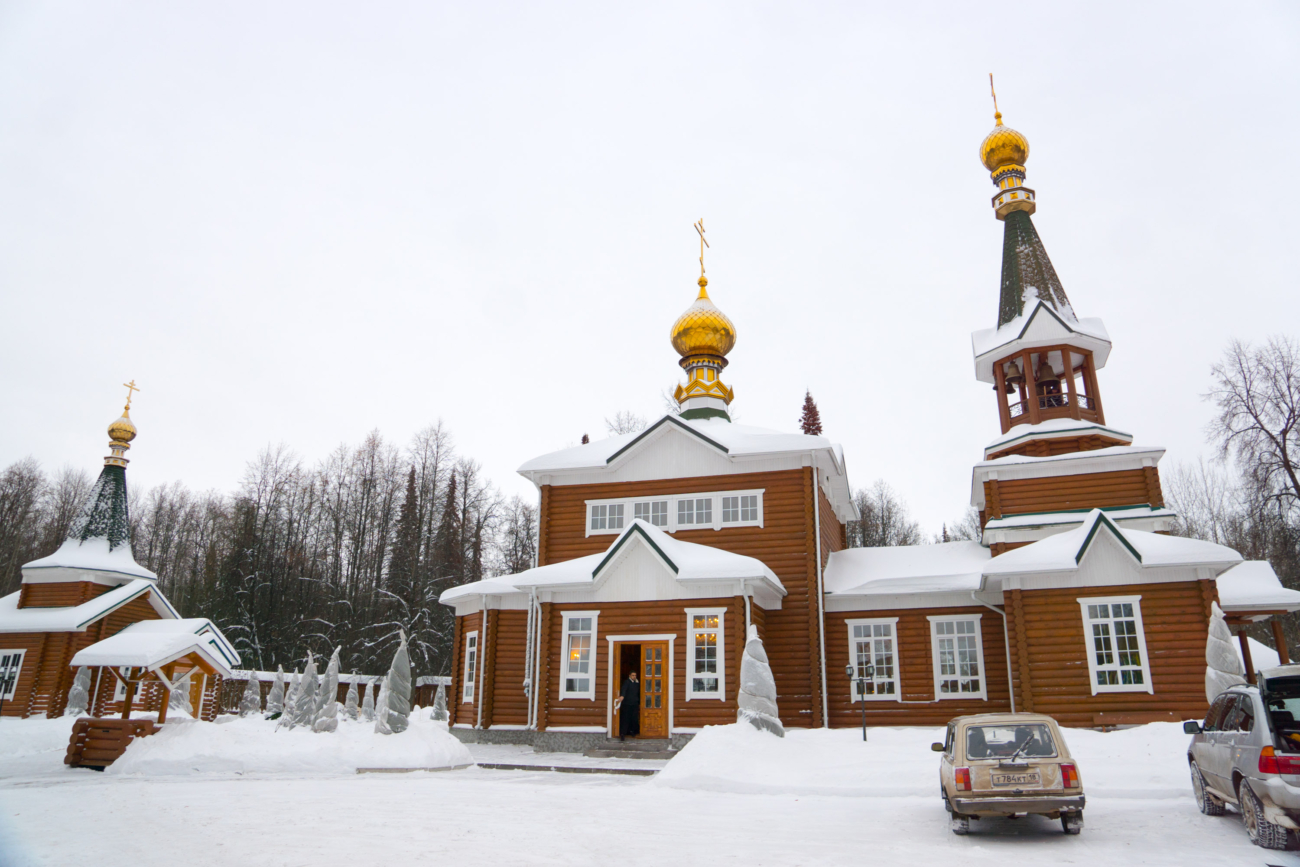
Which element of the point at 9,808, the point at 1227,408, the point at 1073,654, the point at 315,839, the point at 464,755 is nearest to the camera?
the point at 315,839

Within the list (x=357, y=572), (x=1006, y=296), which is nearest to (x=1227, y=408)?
(x=1006, y=296)

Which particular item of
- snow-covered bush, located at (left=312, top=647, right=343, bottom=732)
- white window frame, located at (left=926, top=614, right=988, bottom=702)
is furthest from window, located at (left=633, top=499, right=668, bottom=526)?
snow-covered bush, located at (left=312, top=647, right=343, bottom=732)

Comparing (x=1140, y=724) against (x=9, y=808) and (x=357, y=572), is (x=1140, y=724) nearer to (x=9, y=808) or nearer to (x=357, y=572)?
(x=9, y=808)

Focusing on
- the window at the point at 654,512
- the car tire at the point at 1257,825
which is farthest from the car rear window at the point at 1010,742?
the window at the point at 654,512

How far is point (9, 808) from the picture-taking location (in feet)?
31.9

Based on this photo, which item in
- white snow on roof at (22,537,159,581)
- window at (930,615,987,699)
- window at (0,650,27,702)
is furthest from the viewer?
white snow on roof at (22,537,159,581)

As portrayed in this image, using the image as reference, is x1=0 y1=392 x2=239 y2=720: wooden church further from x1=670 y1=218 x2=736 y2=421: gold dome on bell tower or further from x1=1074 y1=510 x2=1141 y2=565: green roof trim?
x1=1074 y1=510 x2=1141 y2=565: green roof trim

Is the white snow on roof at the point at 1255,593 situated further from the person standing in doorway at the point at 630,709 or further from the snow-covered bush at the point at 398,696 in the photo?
the snow-covered bush at the point at 398,696

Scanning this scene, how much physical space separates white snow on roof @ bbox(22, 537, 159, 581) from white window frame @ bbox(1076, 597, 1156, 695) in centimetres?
2861

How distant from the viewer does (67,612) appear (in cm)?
2606

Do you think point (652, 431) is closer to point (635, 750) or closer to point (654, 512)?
point (654, 512)

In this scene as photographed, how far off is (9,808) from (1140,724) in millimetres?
17613

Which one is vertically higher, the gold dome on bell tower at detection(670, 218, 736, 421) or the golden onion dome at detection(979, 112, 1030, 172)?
the golden onion dome at detection(979, 112, 1030, 172)

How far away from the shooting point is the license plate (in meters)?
7.60
